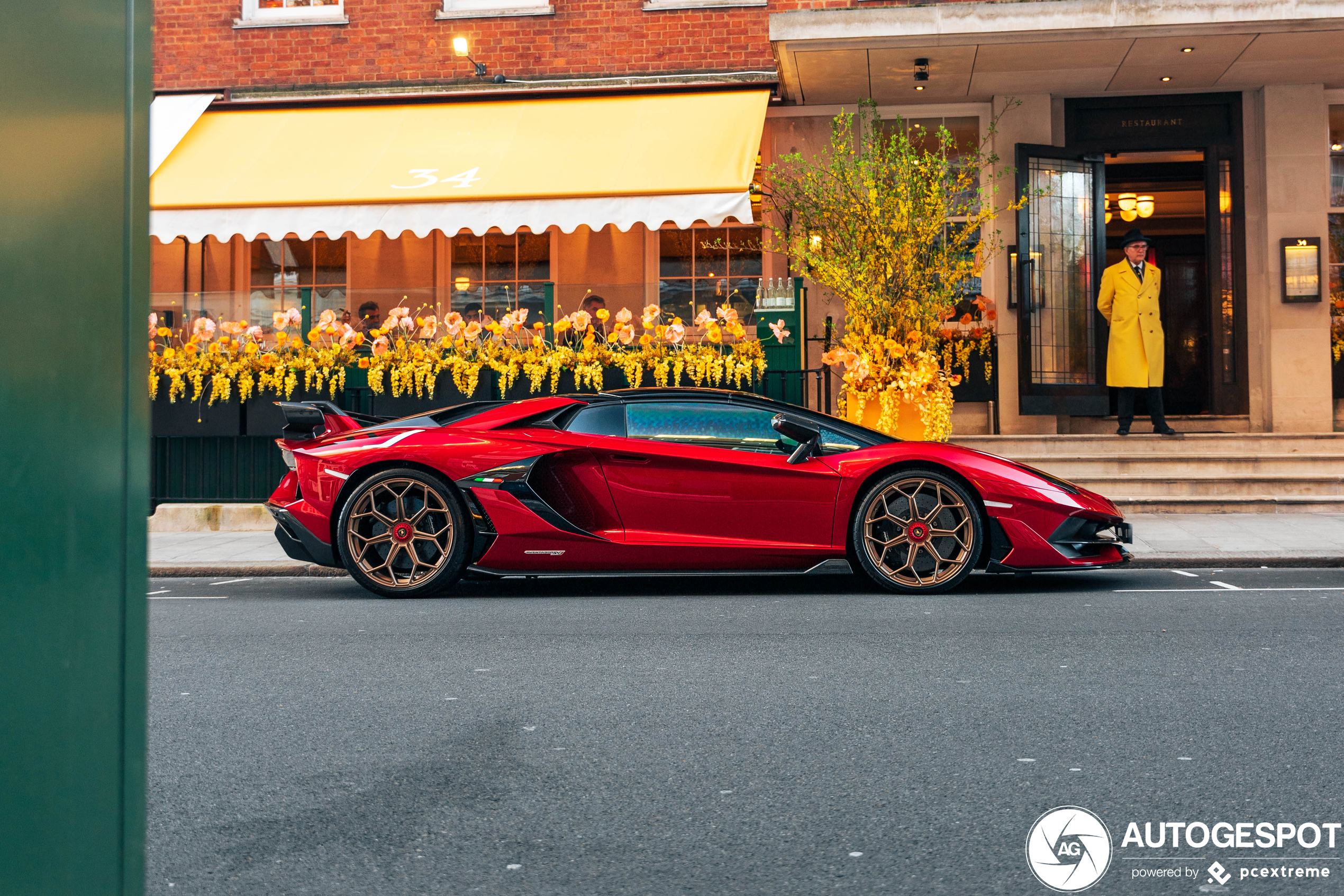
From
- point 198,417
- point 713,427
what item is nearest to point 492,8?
point 198,417

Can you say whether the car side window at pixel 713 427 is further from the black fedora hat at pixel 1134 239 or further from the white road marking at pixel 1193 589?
the black fedora hat at pixel 1134 239

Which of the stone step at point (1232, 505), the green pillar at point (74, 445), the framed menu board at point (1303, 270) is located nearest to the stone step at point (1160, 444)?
the stone step at point (1232, 505)

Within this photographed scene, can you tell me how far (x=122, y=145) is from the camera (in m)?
1.40

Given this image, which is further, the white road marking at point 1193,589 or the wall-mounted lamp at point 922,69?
the wall-mounted lamp at point 922,69

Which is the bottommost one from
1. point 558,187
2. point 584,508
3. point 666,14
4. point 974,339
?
point 584,508

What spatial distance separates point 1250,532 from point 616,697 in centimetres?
710

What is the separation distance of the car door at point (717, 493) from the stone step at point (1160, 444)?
579 cm

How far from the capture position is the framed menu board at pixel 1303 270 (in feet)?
43.9

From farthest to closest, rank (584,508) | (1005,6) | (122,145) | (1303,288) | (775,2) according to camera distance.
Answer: (775,2)
(1303,288)
(1005,6)
(584,508)
(122,145)

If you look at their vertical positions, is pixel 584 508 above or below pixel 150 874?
above

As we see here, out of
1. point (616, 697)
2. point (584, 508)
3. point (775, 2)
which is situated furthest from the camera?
point (775, 2)

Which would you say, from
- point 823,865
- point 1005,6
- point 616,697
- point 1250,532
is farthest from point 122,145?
point 1005,6

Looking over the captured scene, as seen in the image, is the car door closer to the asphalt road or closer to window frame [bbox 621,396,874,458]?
window frame [bbox 621,396,874,458]

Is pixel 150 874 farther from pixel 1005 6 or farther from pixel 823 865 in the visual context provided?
pixel 1005 6
